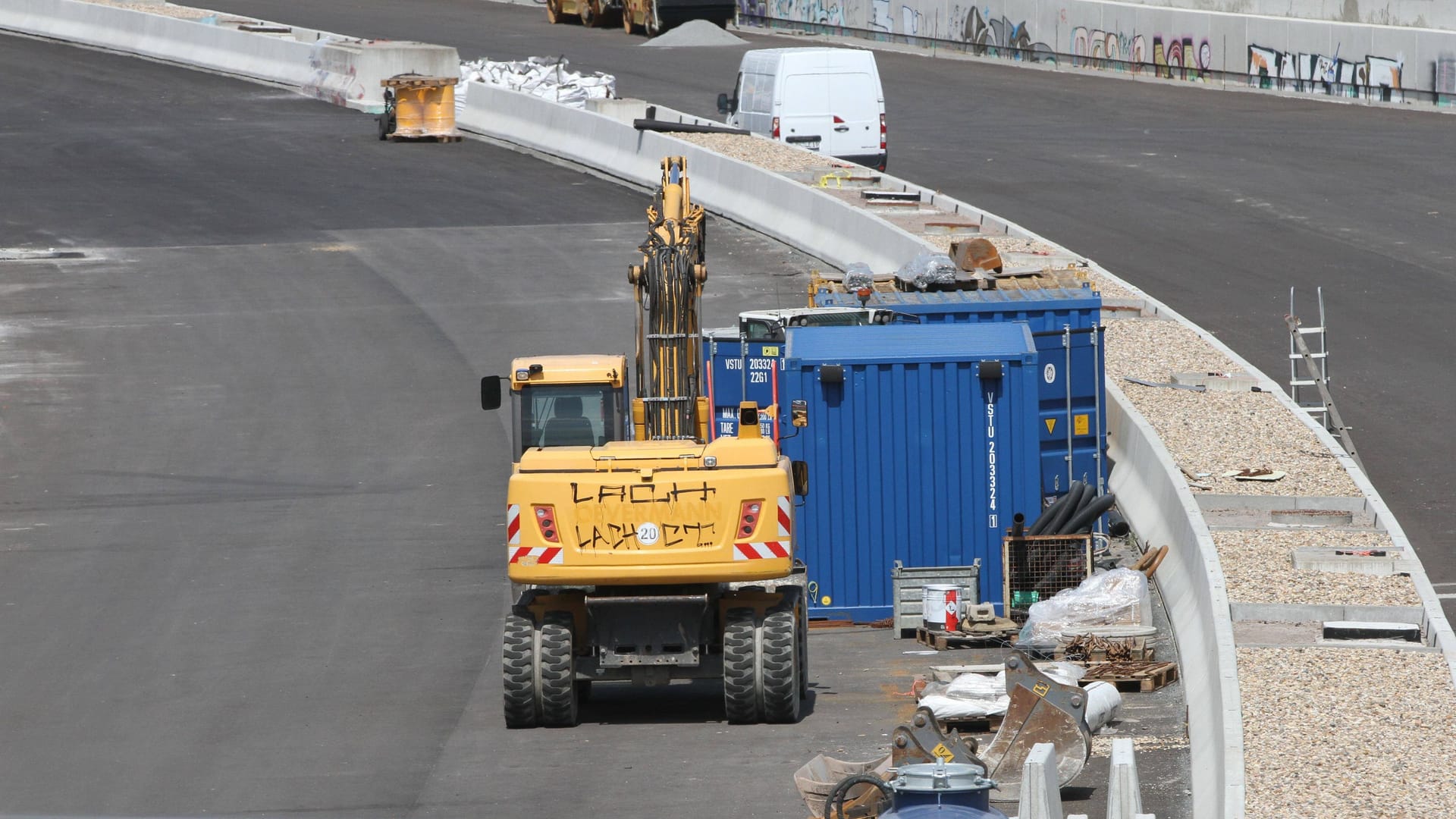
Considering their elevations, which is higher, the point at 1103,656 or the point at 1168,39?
the point at 1168,39

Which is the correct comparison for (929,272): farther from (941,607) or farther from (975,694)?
(975,694)

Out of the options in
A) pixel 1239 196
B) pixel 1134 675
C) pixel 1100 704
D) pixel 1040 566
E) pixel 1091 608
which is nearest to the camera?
pixel 1100 704

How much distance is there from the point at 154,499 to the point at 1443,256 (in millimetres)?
18088

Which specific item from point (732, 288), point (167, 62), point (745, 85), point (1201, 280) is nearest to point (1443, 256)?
point (1201, 280)

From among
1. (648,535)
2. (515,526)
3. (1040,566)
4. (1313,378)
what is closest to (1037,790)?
(648,535)

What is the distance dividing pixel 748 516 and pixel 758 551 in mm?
242

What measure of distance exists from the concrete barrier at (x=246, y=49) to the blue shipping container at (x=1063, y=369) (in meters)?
24.2

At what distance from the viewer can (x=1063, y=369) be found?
61.3 ft

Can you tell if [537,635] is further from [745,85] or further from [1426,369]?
[745,85]

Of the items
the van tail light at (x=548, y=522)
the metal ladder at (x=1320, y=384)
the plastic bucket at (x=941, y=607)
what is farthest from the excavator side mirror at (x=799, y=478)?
the metal ladder at (x=1320, y=384)

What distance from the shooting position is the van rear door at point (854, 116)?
3519cm

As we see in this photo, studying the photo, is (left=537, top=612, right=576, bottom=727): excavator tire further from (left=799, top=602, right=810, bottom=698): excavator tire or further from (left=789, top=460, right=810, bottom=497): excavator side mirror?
→ (left=789, top=460, right=810, bottom=497): excavator side mirror

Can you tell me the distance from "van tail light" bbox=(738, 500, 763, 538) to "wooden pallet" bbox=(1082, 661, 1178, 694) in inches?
99.1

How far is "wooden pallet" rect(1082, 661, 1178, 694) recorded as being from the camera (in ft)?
46.2
